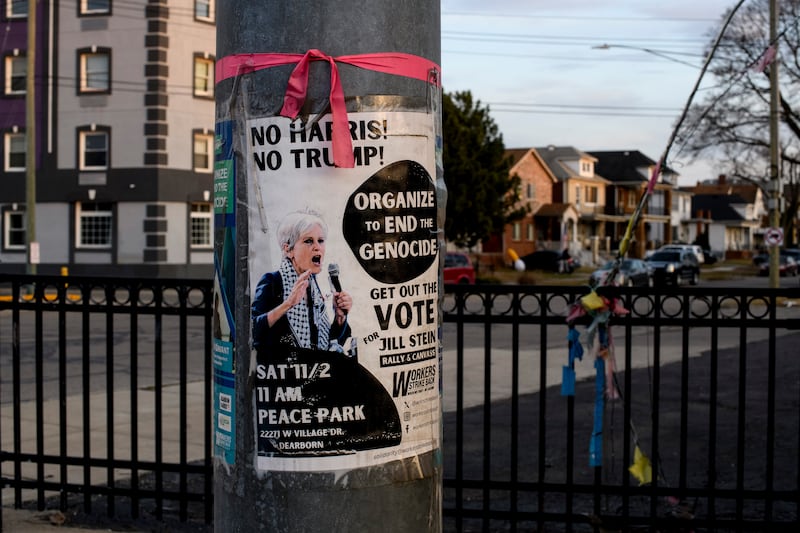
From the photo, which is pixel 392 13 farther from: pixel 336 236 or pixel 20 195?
pixel 20 195

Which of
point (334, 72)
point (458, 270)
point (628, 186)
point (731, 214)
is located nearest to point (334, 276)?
point (334, 72)

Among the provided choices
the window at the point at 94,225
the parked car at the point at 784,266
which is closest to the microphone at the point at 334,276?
the window at the point at 94,225

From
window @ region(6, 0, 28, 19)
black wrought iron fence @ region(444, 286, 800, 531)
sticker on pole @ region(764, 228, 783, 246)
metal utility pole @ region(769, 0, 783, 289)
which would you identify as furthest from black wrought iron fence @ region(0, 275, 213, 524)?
window @ region(6, 0, 28, 19)

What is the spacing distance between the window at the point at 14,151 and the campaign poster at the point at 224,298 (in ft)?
131

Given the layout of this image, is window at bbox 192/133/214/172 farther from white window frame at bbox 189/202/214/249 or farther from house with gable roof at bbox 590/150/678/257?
house with gable roof at bbox 590/150/678/257

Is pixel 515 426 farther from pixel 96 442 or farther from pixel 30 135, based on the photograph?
pixel 30 135

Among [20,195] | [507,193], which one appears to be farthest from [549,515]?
[507,193]

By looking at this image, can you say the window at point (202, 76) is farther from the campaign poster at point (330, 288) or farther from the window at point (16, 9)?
the campaign poster at point (330, 288)

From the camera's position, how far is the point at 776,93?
86.2ft

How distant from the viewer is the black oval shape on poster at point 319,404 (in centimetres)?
260

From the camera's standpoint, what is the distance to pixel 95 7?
125ft

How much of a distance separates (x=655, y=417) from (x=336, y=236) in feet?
10.5

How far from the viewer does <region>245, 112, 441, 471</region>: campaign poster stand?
257 cm

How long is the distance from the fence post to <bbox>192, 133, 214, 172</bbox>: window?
3736 centimetres
